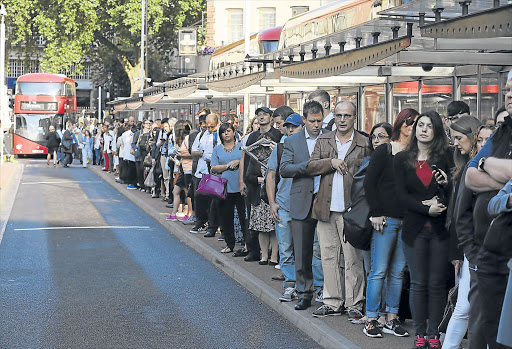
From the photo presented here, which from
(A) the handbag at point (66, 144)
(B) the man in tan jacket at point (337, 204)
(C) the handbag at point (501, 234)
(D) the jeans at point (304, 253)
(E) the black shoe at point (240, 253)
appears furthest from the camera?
(A) the handbag at point (66, 144)

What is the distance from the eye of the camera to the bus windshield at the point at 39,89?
45.7 metres

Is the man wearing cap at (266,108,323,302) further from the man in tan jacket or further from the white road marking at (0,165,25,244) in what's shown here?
the white road marking at (0,165,25,244)

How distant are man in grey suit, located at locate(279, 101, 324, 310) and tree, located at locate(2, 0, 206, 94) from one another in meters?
46.2

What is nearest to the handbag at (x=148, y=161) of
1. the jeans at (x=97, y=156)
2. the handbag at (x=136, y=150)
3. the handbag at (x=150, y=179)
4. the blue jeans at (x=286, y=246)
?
the handbag at (x=150, y=179)

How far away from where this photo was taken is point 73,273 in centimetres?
1107

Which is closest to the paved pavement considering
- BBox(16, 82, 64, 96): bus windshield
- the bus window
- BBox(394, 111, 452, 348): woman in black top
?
BBox(394, 111, 452, 348): woman in black top

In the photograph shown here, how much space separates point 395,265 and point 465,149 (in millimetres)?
1282

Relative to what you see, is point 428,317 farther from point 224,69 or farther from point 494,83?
point 224,69

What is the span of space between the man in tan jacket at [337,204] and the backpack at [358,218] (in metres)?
0.19

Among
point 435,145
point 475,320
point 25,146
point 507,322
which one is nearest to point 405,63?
point 435,145

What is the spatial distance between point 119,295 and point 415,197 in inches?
158

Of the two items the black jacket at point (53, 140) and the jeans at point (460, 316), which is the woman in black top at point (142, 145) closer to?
the black jacket at point (53, 140)

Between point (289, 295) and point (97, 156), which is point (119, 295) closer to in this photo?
point (289, 295)

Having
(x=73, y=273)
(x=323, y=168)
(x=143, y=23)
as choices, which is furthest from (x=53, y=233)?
(x=143, y=23)
